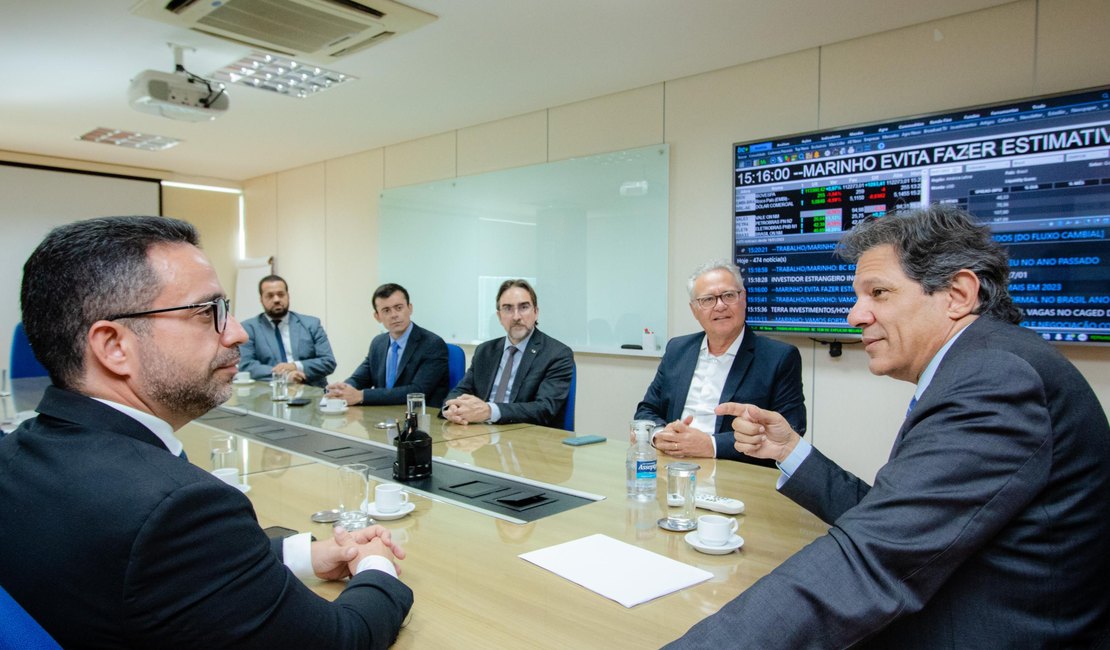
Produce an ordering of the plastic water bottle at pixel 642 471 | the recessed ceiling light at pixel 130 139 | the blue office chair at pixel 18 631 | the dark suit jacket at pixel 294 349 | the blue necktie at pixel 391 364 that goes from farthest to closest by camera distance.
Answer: the recessed ceiling light at pixel 130 139
the dark suit jacket at pixel 294 349
the blue necktie at pixel 391 364
the plastic water bottle at pixel 642 471
the blue office chair at pixel 18 631

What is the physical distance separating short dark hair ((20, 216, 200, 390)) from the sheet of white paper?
927 mm

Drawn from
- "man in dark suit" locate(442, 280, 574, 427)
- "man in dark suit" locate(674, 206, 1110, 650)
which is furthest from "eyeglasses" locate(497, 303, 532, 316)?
"man in dark suit" locate(674, 206, 1110, 650)

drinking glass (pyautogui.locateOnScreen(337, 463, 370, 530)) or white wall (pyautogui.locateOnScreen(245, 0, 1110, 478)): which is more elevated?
white wall (pyautogui.locateOnScreen(245, 0, 1110, 478))

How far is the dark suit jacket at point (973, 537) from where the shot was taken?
3.30 feet

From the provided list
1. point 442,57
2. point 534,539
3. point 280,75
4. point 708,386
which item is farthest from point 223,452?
point 280,75

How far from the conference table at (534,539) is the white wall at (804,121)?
1891mm

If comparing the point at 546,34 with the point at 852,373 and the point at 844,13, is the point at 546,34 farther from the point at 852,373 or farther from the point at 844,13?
the point at 852,373

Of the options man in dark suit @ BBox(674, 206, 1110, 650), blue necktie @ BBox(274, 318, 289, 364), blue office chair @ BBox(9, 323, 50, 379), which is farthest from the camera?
blue necktie @ BBox(274, 318, 289, 364)

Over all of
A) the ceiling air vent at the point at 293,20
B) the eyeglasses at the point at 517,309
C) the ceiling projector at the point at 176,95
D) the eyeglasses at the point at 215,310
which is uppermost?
the ceiling air vent at the point at 293,20

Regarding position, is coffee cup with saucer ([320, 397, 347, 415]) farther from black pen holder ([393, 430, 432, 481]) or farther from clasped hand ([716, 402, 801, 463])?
clasped hand ([716, 402, 801, 463])

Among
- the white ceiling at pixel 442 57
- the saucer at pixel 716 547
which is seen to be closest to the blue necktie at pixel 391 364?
the white ceiling at pixel 442 57

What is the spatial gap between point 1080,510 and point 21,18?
4788mm

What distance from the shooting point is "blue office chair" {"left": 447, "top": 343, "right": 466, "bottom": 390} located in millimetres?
4210

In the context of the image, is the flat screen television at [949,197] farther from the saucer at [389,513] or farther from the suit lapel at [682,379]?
the saucer at [389,513]
